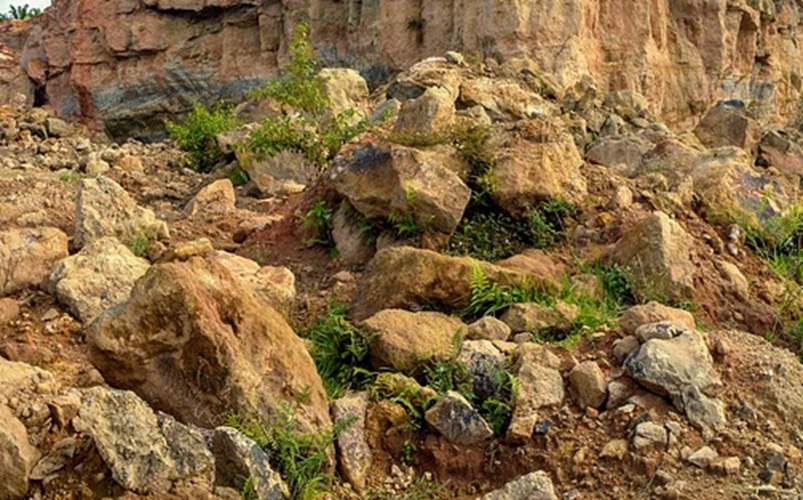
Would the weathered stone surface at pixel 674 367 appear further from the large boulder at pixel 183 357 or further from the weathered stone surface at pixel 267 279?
the weathered stone surface at pixel 267 279

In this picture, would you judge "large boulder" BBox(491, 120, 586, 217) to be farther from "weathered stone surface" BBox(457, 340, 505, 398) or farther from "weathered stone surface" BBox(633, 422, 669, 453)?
"weathered stone surface" BBox(633, 422, 669, 453)

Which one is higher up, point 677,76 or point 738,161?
point 738,161

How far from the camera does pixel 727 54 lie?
61.9ft

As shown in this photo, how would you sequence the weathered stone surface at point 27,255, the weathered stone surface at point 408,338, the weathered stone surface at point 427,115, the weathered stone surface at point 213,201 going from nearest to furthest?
1. the weathered stone surface at point 408,338
2. the weathered stone surface at point 27,255
3. the weathered stone surface at point 427,115
4. the weathered stone surface at point 213,201

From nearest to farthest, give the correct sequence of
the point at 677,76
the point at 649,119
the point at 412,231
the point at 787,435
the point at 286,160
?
1. the point at 787,435
2. the point at 412,231
3. the point at 286,160
4. the point at 649,119
5. the point at 677,76

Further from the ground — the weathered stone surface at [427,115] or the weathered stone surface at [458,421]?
the weathered stone surface at [427,115]

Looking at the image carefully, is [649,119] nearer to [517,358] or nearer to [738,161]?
[738,161]

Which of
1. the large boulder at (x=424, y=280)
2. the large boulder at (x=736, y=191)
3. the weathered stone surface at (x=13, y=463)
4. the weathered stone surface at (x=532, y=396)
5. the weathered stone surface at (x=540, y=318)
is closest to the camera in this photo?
the weathered stone surface at (x=13, y=463)

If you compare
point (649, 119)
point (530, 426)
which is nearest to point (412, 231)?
point (530, 426)

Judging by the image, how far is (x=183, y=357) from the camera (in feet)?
12.0

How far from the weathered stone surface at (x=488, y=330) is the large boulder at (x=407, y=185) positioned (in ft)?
3.91

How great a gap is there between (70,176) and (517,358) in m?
5.87

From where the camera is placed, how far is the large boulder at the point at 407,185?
552 centimetres

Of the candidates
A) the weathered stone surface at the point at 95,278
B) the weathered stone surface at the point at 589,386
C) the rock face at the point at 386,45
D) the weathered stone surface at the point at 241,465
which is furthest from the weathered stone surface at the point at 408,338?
the rock face at the point at 386,45
